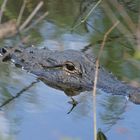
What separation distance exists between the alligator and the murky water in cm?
11

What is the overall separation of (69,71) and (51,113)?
1.14m

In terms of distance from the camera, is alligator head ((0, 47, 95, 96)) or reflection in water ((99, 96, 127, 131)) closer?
reflection in water ((99, 96, 127, 131))

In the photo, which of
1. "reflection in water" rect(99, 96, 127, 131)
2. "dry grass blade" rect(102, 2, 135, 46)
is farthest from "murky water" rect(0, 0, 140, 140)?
"dry grass blade" rect(102, 2, 135, 46)

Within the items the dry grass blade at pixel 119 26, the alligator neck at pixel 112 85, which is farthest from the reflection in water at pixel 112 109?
the dry grass blade at pixel 119 26

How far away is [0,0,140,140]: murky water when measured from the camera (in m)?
3.28

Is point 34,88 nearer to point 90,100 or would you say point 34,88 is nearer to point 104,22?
point 90,100

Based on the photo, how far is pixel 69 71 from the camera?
477 cm

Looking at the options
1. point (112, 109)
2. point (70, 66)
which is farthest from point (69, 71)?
point (112, 109)

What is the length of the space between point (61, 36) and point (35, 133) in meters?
3.10

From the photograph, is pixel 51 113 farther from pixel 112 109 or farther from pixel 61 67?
pixel 61 67

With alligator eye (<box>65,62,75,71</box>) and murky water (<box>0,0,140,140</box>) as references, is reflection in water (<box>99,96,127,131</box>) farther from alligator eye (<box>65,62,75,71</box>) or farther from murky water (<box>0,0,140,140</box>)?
alligator eye (<box>65,62,75,71</box>)

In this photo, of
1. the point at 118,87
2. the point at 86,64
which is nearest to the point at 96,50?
the point at 86,64

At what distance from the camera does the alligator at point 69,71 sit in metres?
4.45

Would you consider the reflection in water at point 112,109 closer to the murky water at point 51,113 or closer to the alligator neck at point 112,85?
the murky water at point 51,113
